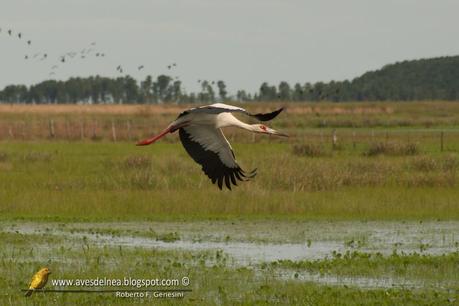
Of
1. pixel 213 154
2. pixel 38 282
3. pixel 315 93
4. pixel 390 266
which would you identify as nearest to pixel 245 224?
pixel 390 266

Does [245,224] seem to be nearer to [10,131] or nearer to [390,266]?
[390,266]

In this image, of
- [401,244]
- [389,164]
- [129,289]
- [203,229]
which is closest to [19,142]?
[389,164]

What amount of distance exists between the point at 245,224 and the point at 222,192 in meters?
3.80

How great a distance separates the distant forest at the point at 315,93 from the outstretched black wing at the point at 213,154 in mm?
113064

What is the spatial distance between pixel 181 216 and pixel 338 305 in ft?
40.0

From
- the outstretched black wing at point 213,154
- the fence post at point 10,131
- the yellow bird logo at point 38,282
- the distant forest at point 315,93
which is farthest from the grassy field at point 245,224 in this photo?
the distant forest at point 315,93

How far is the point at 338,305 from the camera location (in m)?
13.5

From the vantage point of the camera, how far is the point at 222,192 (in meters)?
27.8

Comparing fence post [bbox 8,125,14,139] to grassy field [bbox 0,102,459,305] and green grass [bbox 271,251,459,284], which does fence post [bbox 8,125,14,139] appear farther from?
green grass [bbox 271,251,459,284]

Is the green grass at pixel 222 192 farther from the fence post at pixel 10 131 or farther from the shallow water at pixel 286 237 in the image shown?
the fence post at pixel 10 131

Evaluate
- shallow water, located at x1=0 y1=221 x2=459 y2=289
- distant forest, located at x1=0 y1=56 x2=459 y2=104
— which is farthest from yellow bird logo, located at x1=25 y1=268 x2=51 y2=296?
distant forest, located at x1=0 y1=56 x2=459 y2=104

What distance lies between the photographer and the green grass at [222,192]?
26047 mm

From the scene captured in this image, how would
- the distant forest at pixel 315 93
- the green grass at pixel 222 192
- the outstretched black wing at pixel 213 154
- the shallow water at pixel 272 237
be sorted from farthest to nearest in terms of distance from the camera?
1. the distant forest at pixel 315 93
2. the green grass at pixel 222 192
3. the shallow water at pixel 272 237
4. the outstretched black wing at pixel 213 154

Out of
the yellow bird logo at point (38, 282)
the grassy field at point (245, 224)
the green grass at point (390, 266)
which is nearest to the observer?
the yellow bird logo at point (38, 282)
